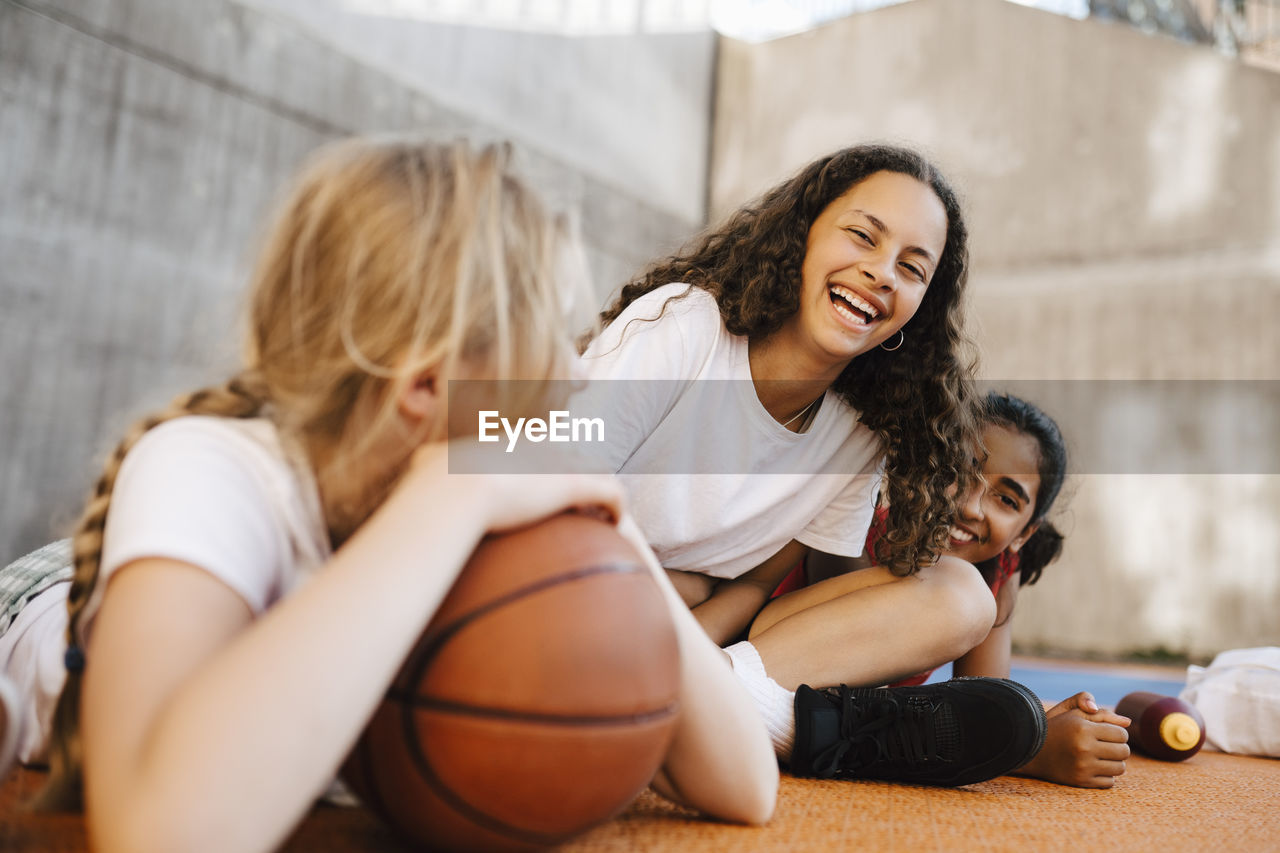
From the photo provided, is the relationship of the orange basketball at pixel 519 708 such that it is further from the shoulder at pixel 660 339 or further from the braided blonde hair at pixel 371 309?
the shoulder at pixel 660 339

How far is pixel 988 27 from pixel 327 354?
7158 mm

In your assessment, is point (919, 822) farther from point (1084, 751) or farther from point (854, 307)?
point (854, 307)

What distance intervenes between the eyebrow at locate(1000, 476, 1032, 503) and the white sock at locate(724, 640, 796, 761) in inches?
25.6

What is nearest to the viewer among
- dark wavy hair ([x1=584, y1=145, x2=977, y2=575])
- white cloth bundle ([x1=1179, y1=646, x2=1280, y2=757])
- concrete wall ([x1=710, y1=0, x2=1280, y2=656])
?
dark wavy hair ([x1=584, y1=145, x2=977, y2=575])

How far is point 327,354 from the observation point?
762mm

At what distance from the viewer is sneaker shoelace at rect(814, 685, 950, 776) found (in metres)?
1.29

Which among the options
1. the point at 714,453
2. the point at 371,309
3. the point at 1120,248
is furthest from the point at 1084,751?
the point at 1120,248

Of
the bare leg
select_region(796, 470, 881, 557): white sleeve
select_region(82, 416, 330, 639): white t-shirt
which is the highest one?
select_region(82, 416, 330, 639): white t-shirt

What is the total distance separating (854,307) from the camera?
1593 millimetres

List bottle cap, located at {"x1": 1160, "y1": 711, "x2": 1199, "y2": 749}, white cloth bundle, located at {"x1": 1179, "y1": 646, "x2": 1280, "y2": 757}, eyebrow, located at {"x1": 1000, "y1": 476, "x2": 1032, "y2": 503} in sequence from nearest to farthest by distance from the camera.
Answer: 1. eyebrow, located at {"x1": 1000, "y1": 476, "x2": 1032, "y2": 503}
2. bottle cap, located at {"x1": 1160, "y1": 711, "x2": 1199, "y2": 749}
3. white cloth bundle, located at {"x1": 1179, "y1": 646, "x2": 1280, "y2": 757}

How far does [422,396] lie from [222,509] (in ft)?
0.54

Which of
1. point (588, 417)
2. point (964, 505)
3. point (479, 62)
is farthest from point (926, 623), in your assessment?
point (479, 62)

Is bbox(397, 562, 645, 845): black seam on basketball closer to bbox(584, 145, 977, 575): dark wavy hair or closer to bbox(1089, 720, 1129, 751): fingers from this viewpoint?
bbox(584, 145, 977, 575): dark wavy hair

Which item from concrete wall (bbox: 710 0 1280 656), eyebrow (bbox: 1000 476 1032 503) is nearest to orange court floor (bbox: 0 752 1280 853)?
eyebrow (bbox: 1000 476 1032 503)
